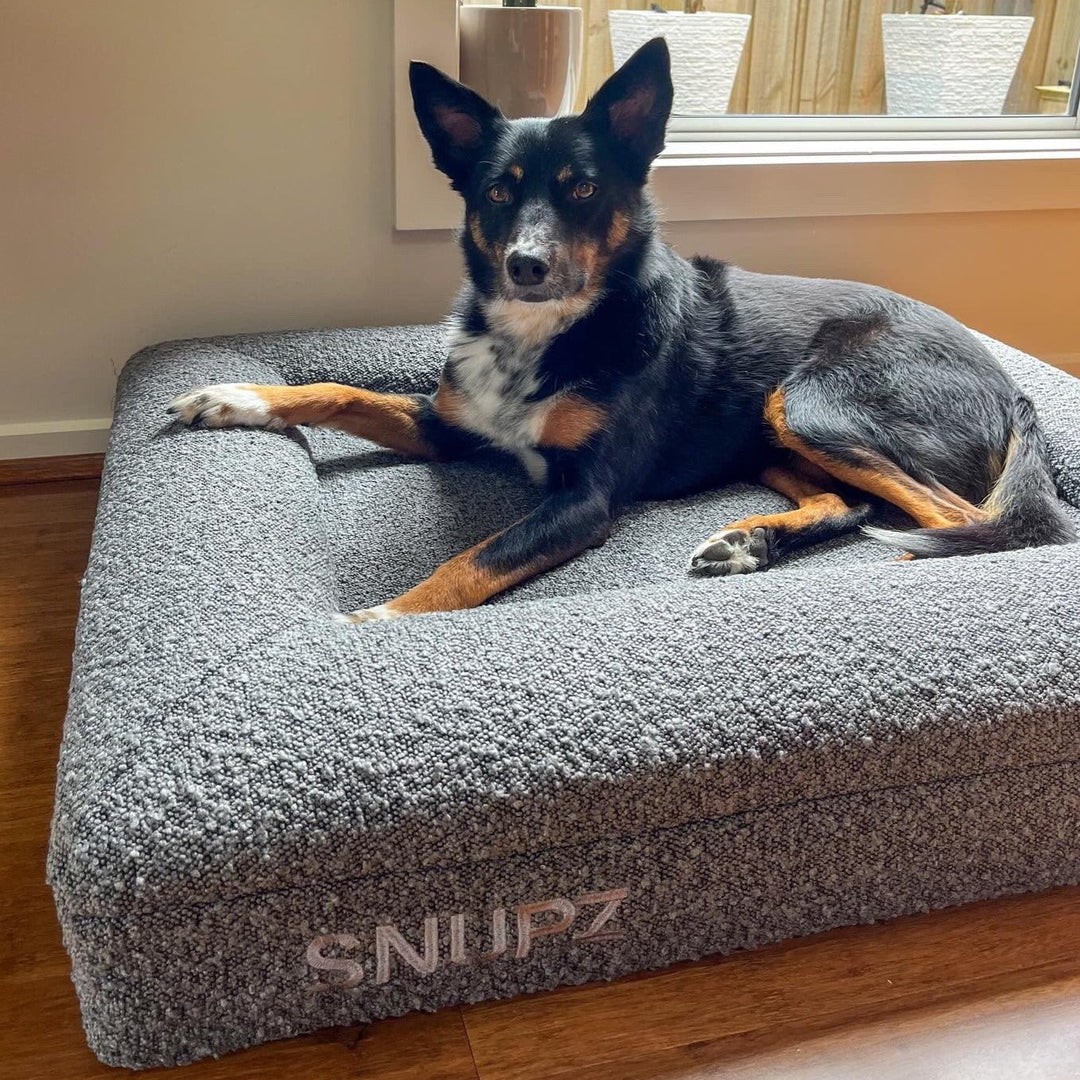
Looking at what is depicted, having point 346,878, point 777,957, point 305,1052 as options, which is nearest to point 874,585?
point 777,957

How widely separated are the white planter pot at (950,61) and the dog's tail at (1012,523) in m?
1.42

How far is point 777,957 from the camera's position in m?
1.24

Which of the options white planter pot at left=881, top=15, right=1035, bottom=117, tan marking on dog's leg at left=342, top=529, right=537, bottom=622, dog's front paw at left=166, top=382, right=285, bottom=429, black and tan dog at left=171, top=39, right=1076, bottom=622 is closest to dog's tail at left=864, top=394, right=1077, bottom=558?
black and tan dog at left=171, top=39, right=1076, bottom=622

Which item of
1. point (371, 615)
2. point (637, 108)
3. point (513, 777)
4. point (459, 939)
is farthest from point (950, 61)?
point (459, 939)

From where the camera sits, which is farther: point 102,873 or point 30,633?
point 30,633

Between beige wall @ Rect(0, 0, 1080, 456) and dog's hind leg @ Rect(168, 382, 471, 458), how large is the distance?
0.49 meters

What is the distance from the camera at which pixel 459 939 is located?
1.11 m

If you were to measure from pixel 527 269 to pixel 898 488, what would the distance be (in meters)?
0.72

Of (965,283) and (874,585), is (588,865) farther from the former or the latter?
(965,283)

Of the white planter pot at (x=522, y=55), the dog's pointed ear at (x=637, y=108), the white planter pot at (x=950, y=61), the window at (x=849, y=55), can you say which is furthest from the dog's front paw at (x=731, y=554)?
the white planter pot at (x=950, y=61)

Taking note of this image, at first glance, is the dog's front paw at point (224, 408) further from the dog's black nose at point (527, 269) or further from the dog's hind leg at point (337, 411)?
the dog's black nose at point (527, 269)

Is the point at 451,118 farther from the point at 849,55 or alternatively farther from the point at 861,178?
the point at 849,55

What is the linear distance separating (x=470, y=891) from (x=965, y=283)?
233 cm

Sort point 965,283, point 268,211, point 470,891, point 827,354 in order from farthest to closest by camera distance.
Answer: point 965,283, point 268,211, point 827,354, point 470,891
